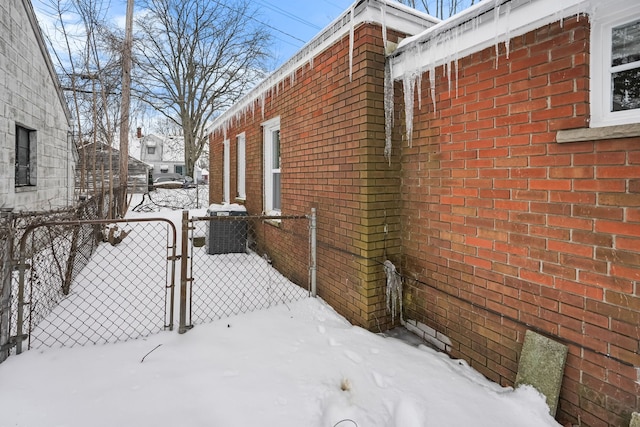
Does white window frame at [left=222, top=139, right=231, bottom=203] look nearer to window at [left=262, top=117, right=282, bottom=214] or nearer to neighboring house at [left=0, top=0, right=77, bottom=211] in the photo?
window at [left=262, top=117, right=282, bottom=214]

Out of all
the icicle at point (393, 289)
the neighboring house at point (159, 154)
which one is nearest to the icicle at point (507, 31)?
the icicle at point (393, 289)

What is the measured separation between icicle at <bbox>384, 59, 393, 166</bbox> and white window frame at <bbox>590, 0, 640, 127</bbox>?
1.73m

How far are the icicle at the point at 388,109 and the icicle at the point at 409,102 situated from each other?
15 centimetres

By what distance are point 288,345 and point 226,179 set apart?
7.86 m

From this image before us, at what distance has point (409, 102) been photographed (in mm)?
3426

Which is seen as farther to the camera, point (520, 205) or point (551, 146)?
point (520, 205)

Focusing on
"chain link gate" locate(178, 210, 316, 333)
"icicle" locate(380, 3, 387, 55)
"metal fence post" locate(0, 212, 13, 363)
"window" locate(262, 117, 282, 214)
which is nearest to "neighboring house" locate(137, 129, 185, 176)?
"chain link gate" locate(178, 210, 316, 333)

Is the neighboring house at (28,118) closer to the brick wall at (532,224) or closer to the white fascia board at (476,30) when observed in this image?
the white fascia board at (476,30)

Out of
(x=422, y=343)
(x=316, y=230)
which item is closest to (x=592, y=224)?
(x=422, y=343)

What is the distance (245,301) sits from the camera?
4477 mm

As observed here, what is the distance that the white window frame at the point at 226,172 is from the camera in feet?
31.5

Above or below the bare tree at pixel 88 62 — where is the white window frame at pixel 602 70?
below

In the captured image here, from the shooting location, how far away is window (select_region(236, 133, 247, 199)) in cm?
838

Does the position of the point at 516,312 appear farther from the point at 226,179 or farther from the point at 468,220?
the point at 226,179
